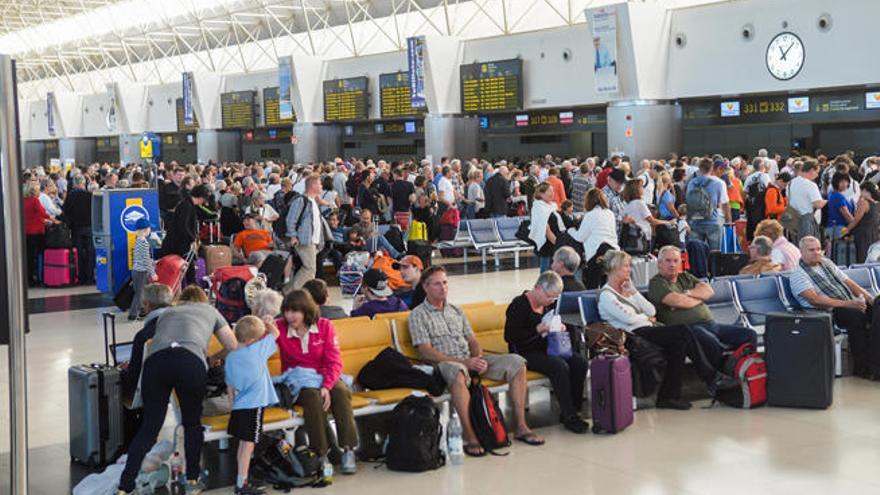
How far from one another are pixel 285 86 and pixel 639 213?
77.1ft

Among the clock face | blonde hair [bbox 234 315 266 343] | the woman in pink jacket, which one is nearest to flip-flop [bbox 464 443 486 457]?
the woman in pink jacket

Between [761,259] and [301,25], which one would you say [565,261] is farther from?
[301,25]

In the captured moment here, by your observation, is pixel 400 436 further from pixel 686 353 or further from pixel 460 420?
pixel 686 353

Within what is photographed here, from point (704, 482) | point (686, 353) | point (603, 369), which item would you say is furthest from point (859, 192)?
point (704, 482)

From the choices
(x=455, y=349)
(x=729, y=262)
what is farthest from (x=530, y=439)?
(x=729, y=262)

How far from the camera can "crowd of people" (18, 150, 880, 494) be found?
22.9 feet

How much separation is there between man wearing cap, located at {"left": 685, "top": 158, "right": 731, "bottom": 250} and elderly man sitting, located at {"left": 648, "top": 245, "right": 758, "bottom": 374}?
21.6ft

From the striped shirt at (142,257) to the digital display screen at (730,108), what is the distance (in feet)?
50.4

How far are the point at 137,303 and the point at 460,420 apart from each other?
293 inches

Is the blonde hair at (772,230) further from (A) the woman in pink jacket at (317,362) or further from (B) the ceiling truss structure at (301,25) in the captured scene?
(B) the ceiling truss structure at (301,25)

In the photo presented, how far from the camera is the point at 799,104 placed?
933 inches

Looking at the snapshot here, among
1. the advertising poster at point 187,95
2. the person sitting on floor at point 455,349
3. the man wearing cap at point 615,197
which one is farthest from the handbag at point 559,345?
the advertising poster at point 187,95

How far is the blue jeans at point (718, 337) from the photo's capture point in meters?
9.02

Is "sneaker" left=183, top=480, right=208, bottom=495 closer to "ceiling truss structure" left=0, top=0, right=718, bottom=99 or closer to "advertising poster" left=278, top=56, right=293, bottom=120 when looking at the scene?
"ceiling truss structure" left=0, top=0, right=718, bottom=99
